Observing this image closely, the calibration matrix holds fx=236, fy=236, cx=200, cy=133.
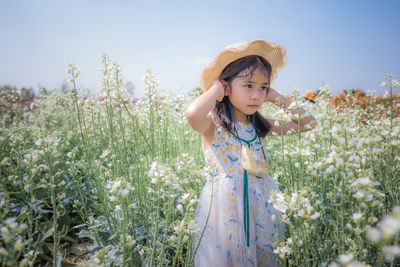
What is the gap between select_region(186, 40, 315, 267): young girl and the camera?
1646 mm

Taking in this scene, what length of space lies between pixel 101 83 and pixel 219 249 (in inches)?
57.1

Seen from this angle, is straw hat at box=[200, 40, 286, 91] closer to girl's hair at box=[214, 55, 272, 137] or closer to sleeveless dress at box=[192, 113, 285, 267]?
girl's hair at box=[214, 55, 272, 137]

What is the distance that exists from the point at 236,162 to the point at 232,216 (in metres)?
0.40

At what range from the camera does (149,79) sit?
1771 millimetres

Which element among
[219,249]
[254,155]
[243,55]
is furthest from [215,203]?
[243,55]

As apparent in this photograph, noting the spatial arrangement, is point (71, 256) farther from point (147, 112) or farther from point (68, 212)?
point (147, 112)

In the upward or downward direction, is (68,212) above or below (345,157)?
below

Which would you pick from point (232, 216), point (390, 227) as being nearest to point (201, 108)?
point (232, 216)

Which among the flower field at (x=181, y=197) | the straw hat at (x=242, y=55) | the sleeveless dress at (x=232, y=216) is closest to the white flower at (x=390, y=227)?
the flower field at (x=181, y=197)

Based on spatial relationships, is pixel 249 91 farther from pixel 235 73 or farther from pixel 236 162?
pixel 236 162

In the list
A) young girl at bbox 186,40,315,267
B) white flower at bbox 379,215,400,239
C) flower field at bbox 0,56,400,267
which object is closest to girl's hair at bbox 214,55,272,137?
young girl at bbox 186,40,315,267

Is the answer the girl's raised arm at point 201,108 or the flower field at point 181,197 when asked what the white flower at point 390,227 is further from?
the girl's raised arm at point 201,108

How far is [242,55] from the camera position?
1840mm

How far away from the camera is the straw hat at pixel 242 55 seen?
1794 millimetres
